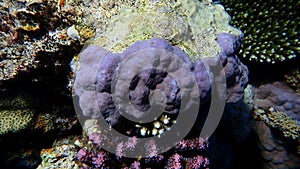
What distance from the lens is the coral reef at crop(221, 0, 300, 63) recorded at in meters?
4.18

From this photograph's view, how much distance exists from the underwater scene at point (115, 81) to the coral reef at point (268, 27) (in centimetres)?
143

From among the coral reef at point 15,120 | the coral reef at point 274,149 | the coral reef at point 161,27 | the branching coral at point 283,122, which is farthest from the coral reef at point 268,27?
the coral reef at point 15,120

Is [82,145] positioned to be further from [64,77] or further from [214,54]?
[214,54]

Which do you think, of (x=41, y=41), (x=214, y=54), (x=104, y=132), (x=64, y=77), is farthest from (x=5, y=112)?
(x=214, y=54)

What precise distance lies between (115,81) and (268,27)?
3.28m

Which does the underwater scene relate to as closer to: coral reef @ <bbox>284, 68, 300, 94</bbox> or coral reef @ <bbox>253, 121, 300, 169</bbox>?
coral reef @ <bbox>253, 121, 300, 169</bbox>

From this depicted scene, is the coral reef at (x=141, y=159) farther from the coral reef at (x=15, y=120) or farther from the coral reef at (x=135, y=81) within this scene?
the coral reef at (x=15, y=120)

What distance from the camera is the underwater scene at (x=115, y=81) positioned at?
216 centimetres

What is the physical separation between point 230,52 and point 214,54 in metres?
0.24

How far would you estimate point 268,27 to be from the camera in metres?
4.20

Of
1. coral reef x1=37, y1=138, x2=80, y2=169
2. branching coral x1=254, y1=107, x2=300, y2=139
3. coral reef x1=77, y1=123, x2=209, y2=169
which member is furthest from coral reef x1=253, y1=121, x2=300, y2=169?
coral reef x1=37, y1=138, x2=80, y2=169

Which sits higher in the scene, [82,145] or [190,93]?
[190,93]

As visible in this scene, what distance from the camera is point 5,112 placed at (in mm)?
3248

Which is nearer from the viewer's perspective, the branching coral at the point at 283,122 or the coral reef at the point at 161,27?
the coral reef at the point at 161,27
